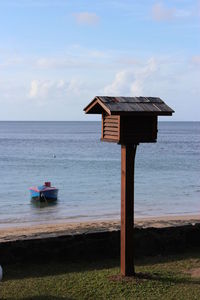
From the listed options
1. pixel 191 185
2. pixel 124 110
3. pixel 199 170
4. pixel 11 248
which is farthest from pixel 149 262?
pixel 199 170

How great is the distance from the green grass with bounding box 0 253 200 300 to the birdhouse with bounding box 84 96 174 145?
2454mm

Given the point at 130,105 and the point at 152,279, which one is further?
the point at 152,279

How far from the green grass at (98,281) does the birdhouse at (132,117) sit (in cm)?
245

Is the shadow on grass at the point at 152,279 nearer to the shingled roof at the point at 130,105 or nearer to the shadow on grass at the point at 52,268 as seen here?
the shadow on grass at the point at 52,268

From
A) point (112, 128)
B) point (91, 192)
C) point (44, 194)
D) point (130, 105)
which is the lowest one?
point (91, 192)

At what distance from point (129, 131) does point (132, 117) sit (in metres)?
0.25

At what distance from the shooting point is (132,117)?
746 cm

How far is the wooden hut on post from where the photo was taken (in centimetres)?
738

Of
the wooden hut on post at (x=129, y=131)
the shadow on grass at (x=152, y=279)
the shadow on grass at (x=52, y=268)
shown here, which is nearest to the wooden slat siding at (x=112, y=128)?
the wooden hut on post at (x=129, y=131)

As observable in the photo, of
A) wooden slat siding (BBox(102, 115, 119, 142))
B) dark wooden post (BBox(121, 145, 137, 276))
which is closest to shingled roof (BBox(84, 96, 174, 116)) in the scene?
wooden slat siding (BBox(102, 115, 119, 142))

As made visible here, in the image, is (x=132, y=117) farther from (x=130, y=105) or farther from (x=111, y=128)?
(x=111, y=128)

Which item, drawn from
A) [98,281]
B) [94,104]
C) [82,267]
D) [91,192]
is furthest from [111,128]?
[91,192]

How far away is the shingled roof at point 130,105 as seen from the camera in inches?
283

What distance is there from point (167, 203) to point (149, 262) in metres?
15.2
